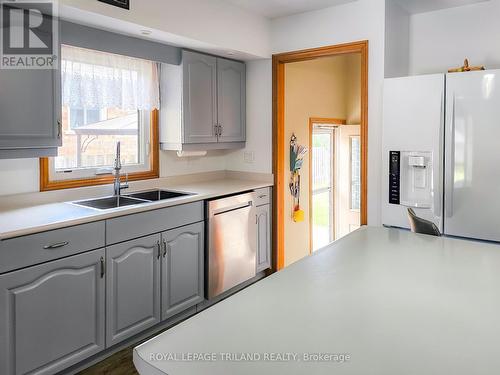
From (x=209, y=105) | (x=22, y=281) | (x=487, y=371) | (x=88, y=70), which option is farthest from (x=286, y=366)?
(x=209, y=105)

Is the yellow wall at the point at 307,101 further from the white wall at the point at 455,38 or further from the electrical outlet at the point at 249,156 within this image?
the white wall at the point at 455,38

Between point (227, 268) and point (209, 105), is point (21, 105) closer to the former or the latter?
point (209, 105)

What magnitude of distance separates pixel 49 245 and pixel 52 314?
0.36m

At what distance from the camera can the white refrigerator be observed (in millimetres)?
2570

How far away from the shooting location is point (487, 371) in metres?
0.81

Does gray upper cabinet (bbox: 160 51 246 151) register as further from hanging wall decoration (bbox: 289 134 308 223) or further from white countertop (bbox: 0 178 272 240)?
Answer: hanging wall decoration (bbox: 289 134 308 223)

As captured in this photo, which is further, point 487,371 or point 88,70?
point 88,70

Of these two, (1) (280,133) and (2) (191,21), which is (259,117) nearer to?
(1) (280,133)

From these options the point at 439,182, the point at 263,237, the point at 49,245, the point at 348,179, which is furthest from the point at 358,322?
the point at 348,179

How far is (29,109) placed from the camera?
2.28 meters

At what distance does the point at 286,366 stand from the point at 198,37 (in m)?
2.69

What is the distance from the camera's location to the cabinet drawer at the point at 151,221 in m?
2.42

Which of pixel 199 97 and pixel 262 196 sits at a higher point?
pixel 199 97

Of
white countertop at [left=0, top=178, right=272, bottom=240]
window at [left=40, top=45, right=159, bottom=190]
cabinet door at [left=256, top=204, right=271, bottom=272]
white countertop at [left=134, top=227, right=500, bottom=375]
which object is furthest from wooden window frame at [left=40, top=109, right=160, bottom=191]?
white countertop at [left=134, top=227, right=500, bottom=375]
